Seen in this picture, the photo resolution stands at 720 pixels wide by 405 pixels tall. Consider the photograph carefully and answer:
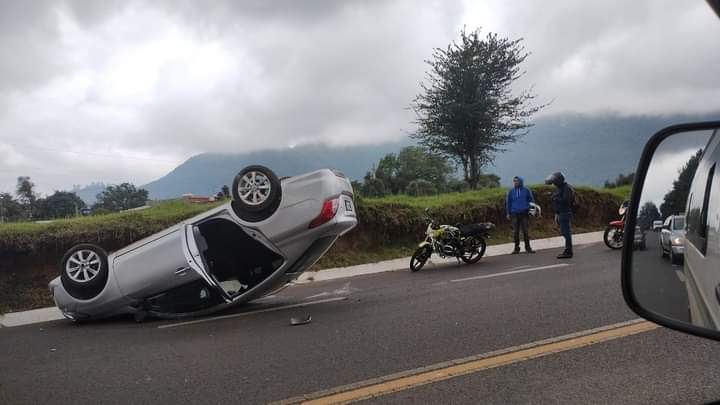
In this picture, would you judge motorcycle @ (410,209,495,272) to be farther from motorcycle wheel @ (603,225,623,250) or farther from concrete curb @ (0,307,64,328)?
concrete curb @ (0,307,64,328)

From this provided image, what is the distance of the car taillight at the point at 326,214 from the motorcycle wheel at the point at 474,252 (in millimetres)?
5117

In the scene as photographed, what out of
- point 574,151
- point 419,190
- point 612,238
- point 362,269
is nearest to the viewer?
point 574,151

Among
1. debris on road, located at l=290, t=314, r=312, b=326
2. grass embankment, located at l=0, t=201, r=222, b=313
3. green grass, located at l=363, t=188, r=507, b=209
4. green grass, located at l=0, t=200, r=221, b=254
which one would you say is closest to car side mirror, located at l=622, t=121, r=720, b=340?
debris on road, located at l=290, t=314, r=312, b=326

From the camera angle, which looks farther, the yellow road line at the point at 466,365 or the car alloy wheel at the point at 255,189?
the car alloy wheel at the point at 255,189

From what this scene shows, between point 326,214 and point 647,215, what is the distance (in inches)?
198

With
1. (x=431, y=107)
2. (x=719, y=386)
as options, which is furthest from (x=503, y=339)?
(x=431, y=107)

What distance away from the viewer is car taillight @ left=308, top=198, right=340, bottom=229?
638cm

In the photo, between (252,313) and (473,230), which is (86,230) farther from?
(473,230)

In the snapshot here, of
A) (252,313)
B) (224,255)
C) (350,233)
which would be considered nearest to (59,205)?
(350,233)

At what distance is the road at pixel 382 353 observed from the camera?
3436 millimetres

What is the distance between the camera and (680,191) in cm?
143

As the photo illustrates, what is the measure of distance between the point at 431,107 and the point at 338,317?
15796 mm

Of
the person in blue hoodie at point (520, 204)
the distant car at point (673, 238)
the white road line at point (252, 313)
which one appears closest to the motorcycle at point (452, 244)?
the person in blue hoodie at point (520, 204)

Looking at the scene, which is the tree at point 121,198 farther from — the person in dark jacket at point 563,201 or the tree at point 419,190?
the person in dark jacket at point 563,201
